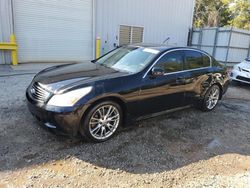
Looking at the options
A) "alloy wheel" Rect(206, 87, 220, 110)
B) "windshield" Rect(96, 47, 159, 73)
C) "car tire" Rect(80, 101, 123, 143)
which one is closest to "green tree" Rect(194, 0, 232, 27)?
"alloy wheel" Rect(206, 87, 220, 110)

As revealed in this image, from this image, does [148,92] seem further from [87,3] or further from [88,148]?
[87,3]

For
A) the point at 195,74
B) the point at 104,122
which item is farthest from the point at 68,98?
the point at 195,74

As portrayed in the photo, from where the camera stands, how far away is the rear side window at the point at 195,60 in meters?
4.62

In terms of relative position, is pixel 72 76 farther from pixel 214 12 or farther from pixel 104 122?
pixel 214 12

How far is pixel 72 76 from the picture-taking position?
11.8ft

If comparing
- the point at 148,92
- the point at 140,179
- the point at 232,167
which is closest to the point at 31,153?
the point at 140,179

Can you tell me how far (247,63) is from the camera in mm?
8453

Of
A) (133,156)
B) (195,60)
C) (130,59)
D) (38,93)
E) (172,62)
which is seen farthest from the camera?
(195,60)

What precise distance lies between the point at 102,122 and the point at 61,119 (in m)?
0.66

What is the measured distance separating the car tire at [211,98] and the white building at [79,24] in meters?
7.14

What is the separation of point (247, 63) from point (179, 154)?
21.9 feet

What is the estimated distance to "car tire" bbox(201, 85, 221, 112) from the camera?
5.13m

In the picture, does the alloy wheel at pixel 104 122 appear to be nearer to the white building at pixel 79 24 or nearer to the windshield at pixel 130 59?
the windshield at pixel 130 59

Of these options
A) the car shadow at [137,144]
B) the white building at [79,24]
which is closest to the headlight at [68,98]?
Answer: the car shadow at [137,144]
